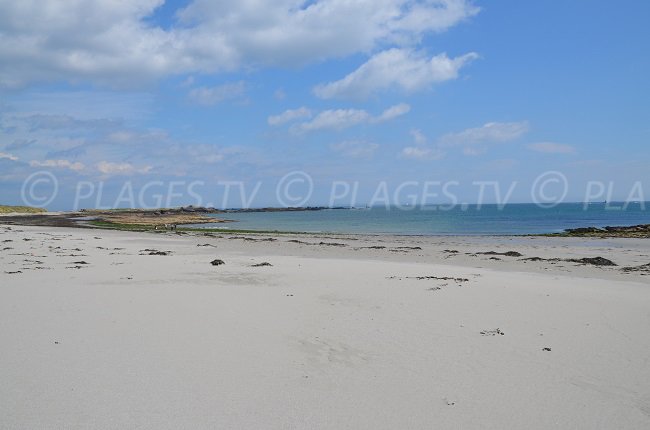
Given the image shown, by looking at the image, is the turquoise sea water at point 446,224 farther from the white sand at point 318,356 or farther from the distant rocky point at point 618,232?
the white sand at point 318,356

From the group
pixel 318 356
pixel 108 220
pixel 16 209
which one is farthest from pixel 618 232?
pixel 16 209

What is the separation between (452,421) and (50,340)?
5477 mm

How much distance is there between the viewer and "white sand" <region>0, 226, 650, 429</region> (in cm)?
448

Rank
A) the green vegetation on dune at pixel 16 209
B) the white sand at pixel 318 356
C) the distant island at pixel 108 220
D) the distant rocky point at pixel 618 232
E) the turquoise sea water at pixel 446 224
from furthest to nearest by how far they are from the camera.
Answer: the green vegetation on dune at pixel 16 209 < the turquoise sea water at pixel 446 224 < the distant island at pixel 108 220 < the distant rocky point at pixel 618 232 < the white sand at pixel 318 356

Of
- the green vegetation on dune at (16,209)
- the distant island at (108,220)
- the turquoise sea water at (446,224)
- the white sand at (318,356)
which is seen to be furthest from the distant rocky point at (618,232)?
the green vegetation on dune at (16,209)

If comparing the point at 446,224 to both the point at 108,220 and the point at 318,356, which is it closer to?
the point at 108,220

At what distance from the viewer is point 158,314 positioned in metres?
8.17

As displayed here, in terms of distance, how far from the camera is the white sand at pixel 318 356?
14.7 feet

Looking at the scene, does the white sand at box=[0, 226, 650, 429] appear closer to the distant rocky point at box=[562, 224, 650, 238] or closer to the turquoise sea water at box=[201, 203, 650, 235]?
the distant rocky point at box=[562, 224, 650, 238]

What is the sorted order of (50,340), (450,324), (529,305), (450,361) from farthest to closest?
(529,305) < (450,324) < (50,340) < (450,361)

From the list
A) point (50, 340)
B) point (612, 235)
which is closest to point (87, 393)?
point (50, 340)

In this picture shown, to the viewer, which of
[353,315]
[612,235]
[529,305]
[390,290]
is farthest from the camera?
[612,235]

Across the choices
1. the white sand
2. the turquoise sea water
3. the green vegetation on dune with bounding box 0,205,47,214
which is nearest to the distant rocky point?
the turquoise sea water

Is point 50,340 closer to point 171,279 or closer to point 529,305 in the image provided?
point 171,279
